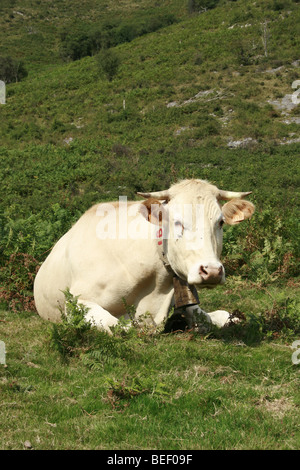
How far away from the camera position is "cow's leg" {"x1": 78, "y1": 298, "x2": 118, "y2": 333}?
5.10 meters

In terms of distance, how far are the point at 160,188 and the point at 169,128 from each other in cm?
1467

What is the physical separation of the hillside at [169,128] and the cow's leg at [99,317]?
120 inches

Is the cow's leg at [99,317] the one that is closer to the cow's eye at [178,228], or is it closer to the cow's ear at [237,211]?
the cow's eye at [178,228]

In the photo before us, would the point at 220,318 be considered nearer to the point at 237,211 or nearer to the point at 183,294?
the point at 183,294

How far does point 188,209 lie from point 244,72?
1598 inches

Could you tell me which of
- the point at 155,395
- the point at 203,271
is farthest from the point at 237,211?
the point at 155,395

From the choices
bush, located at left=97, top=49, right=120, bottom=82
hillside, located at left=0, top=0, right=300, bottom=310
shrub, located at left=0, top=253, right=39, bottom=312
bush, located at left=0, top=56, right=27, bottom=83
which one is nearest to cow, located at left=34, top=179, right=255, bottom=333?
shrub, located at left=0, top=253, right=39, bottom=312

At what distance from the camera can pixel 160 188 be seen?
839 inches

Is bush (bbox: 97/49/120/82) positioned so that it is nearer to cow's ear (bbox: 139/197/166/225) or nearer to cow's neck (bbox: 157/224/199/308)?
cow's ear (bbox: 139/197/166/225)

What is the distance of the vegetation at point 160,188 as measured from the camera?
3617 millimetres

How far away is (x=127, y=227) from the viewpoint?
5.78 metres

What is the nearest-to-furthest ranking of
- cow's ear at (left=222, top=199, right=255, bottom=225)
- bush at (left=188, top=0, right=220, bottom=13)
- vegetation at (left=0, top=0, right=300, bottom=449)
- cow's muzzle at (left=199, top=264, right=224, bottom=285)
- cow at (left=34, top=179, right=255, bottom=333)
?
vegetation at (left=0, top=0, right=300, bottom=449) < cow's muzzle at (left=199, top=264, right=224, bottom=285) < cow at (left=34, top=179, right=255, bottom=333) < cow's ear at (left=222, top=199, right=255, bottom=225) < bush at (left=188, top=0, right=220, bottom=13)

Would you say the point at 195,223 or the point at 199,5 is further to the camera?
the point at 199,5

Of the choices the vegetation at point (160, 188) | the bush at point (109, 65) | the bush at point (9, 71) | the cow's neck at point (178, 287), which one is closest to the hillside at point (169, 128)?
the vegetation at point (160, 188)
